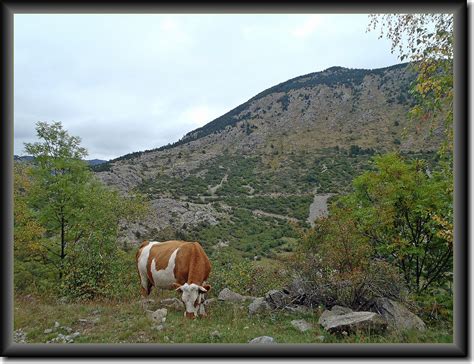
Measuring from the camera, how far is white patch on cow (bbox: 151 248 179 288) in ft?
31.7

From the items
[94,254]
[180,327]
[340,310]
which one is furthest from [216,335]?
[94,254]

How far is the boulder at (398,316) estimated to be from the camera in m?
7.13

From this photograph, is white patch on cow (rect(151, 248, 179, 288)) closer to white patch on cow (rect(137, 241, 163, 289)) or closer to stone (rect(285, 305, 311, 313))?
white patch on cow (rect(137, 241, 163, 289))

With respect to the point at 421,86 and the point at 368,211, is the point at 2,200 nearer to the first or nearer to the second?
the point at 421,86

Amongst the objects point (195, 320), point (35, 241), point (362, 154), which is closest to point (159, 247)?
point (195, 320)

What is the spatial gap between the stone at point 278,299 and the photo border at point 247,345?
4.15 metres

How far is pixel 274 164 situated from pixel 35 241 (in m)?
60.3

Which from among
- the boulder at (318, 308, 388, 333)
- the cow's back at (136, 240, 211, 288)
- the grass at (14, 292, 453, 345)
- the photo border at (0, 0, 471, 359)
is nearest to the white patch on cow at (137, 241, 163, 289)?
the cow's back at (136, 240, 211, 288)

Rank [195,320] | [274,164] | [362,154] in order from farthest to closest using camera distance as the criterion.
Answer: [274,164] → [362,154] → [195,320]

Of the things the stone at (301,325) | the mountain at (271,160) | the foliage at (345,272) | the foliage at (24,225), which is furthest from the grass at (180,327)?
the mountain at (271,160)

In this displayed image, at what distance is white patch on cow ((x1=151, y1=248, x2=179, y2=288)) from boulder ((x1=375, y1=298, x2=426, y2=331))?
537 cm

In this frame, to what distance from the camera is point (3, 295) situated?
5434 mm

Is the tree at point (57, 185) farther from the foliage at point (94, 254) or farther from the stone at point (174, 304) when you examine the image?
the stone at point (174, 304)

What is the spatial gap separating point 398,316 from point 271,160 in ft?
220
